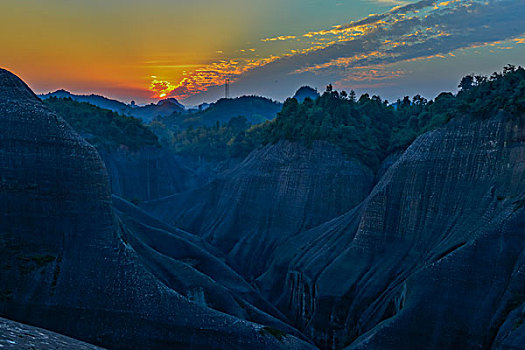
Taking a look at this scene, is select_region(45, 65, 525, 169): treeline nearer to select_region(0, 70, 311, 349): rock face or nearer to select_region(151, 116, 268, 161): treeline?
select_region(0, 70, 311, 349): rock face

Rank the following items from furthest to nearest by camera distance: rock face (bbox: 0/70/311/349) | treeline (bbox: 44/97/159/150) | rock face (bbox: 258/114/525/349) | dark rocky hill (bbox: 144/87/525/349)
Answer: treeline (bbox: 44/97/159/150) < dark rocky hill (bbox: 144/87/525/349) < rock face (bbox: 258/114/525/349) < rock face (bbox: 0/70/311/349)

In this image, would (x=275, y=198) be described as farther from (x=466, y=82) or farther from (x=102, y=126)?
(x=102, y=126)

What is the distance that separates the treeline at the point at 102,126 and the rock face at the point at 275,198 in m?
22.9

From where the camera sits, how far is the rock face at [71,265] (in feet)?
85.6

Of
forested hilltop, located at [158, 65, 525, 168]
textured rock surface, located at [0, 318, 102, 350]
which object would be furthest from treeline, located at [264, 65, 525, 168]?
textured rock surface, located at [0, 318, 102, 350]

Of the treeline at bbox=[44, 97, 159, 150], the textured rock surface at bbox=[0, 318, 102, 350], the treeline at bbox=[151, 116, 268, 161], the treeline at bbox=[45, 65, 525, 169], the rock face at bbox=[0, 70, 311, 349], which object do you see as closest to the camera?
the textured rock surface at bbox=[0, 318, 102, 350]

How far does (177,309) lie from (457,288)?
1400 cm

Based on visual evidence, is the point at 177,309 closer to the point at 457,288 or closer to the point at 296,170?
the point at 457,288

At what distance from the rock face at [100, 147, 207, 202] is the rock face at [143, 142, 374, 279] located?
55.5ft

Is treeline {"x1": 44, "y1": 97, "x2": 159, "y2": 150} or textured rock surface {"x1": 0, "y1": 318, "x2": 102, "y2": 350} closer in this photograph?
textured rock surface {"x1": 0, "y1": 318, "x2": 102, "y2": 350}

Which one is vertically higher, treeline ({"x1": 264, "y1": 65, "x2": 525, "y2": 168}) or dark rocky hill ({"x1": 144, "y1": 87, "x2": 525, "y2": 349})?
treeline ({"x1": 264, "y1": 65, "x2": 525, "y2": 168})

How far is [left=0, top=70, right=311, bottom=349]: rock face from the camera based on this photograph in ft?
85.6

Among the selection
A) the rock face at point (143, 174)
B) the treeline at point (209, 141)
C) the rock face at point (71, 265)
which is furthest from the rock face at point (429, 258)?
the treeline at point (209, 141)

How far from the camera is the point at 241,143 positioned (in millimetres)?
97062
